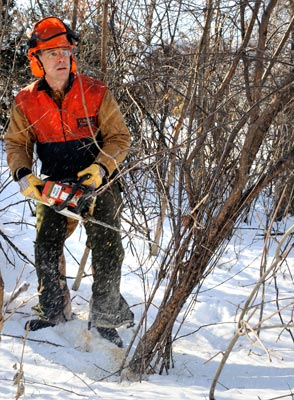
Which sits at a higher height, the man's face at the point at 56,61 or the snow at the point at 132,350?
the man's face at the point at 56,61

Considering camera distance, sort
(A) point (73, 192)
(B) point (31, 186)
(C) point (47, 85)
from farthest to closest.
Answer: (C) point (47, 85)
(B) point (31, 186)
(A) point (73, 192)

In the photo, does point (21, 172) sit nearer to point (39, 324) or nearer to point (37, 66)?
point (37, 66)

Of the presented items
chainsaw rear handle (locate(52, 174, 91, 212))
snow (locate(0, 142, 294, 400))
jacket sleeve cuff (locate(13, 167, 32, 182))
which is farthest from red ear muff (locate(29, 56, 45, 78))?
snow (locate(0, 142, 294, 400))

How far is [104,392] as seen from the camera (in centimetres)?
239

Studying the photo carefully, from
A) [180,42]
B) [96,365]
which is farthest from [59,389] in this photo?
[180,42]

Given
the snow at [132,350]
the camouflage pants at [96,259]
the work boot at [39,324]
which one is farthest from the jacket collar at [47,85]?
the work boot at [39,324]

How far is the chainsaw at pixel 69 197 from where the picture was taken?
2891 millimetres

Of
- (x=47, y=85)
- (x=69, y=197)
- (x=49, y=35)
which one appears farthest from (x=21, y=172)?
(x=49, y=35)

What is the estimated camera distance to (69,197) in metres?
2.88

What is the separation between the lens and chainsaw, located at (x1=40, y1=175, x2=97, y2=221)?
289 cm

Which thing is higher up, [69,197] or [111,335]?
[69,197]

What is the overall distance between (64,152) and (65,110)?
0.26 m

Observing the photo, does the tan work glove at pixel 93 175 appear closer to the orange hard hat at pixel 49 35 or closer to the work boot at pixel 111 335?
the orange hard hat at pixel 49 35

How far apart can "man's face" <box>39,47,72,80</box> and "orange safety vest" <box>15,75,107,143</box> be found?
3.6 inches
